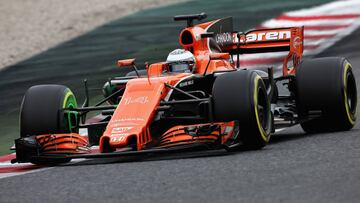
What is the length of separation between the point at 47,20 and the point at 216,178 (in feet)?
58.9

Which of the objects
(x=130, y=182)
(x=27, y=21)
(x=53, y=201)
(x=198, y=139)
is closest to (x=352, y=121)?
(x=198, y=139)

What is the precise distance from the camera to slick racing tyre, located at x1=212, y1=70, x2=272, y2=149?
33.0 ft

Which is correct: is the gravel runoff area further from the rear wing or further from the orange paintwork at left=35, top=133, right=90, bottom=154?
the orange paintwork at left=35, top=133, right=90, bottom=154

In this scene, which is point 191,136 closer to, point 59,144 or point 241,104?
point 241,104

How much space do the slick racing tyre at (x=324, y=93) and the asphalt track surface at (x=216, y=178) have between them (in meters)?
0.61

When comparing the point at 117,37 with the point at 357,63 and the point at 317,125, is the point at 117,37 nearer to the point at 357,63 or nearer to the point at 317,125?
the point at 357,63

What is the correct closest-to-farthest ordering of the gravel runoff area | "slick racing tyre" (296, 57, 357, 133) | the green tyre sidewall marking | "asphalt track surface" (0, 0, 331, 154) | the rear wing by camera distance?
"slick racing tyre" (296, 57, 357, 133) < the green tyre sidewall marking < the rear wing < "asphalt track surface" (0, 0, 331, 154) < the gravel runoff area

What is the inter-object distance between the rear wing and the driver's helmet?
1.02 m

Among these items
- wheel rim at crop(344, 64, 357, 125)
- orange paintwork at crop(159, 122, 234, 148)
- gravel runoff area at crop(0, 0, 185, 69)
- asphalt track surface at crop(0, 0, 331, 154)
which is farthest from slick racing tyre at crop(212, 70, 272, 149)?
gravel runoff area at crop(0, 0, 185, 69)

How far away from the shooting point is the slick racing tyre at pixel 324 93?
11.3 metres

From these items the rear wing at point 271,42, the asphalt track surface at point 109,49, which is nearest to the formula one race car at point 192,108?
the rear wing at point 271,42

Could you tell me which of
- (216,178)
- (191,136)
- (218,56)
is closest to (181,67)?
(218,56)

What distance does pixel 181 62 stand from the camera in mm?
11383

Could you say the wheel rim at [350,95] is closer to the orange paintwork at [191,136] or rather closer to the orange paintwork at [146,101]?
the orange paintwork at [146,101]
